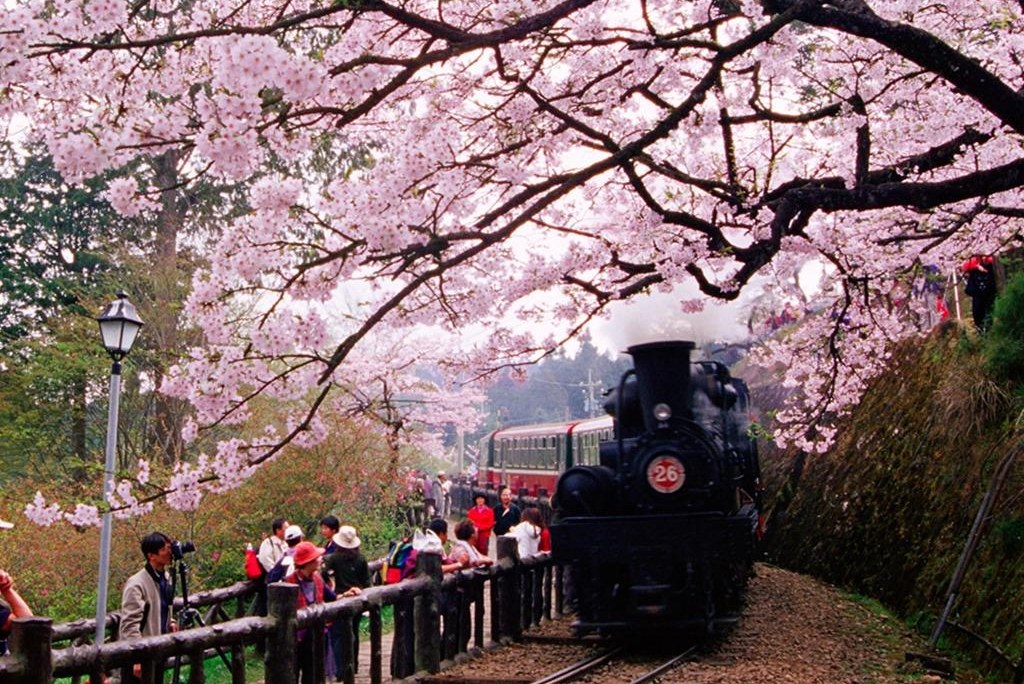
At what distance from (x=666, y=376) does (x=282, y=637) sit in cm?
544

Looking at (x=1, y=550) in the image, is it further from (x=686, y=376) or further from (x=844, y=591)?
(x=844, y=591)

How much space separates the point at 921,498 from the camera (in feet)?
41.2

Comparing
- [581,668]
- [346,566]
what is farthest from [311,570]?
[581,668]

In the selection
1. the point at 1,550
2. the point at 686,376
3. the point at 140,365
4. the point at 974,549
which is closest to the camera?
the point at 974,549

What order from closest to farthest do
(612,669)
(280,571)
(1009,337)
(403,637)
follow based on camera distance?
(280,571) → (403,637) → (612,669) → (1009,337)

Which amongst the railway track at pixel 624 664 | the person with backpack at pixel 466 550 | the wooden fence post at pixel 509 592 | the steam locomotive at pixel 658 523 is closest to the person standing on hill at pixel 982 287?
the steam locomotive at pixel 658 523

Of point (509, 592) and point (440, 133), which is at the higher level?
point (440, 133)

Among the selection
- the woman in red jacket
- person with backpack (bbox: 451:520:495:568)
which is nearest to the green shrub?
person with backpack (bbox: 451:520:495:568)

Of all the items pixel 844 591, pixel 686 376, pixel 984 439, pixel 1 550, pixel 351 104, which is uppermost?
pixel 351 104

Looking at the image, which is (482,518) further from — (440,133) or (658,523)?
(440,133)

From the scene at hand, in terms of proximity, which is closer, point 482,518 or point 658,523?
point 658,523

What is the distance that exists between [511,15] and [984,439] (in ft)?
25.2

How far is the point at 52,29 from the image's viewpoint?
5.11 meters

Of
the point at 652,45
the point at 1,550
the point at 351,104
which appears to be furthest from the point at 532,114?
the point at 1,550
